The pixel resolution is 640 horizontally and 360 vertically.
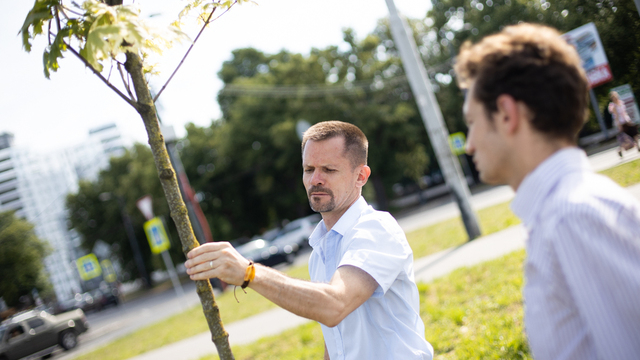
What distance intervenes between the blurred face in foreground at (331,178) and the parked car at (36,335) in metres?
16.5

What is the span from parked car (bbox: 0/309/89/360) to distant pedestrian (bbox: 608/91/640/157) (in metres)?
17.3

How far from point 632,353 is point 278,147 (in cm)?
3148

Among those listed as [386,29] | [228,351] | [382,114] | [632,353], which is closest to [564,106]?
[632,353]

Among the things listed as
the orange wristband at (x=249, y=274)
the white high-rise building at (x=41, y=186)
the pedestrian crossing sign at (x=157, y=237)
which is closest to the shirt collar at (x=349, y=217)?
the orange wristband at (x=249, y=274)

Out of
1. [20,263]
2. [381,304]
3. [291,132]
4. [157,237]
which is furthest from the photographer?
[20,263]

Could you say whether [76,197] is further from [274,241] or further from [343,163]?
[343,163]

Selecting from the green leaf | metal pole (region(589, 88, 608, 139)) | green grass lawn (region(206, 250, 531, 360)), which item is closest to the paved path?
green grass lawn (region(206, 250, 531, 360))

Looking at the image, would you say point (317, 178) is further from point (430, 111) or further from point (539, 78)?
point (430, 111)

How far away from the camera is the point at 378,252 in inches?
72.1

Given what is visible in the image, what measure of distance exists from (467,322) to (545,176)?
4.03 meters

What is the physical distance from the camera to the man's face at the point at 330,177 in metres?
2.21

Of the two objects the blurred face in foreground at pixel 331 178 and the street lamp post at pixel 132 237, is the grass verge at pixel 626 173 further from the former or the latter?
the street lamp post at pixel 132 237

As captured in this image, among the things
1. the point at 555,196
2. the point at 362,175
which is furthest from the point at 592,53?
the point at 555,196

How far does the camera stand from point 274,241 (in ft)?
86.5
